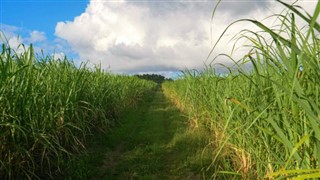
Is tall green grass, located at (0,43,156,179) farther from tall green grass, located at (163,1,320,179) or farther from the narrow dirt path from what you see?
tall green grass, located at (163,1,320,179)

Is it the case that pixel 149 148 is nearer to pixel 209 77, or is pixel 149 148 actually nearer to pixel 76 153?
pixel 76 153

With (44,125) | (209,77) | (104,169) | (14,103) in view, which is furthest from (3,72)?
(209,77)

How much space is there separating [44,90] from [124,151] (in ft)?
10.2

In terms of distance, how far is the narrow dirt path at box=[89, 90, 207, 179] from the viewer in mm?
6469

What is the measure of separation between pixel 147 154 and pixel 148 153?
134 mm

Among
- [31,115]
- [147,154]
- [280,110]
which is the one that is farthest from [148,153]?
[280,110]

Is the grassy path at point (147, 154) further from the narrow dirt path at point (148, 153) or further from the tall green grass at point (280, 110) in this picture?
the tall green grass at point (280, 110)

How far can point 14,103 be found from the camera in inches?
187

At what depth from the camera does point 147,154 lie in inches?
312

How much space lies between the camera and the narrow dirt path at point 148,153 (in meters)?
6.47

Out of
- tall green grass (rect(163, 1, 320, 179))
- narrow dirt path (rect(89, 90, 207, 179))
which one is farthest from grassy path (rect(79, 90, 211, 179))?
tall green grass (rect(163, 1, 320, 179))

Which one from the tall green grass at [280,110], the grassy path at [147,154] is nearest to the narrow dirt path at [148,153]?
the grassy path at [147,154]

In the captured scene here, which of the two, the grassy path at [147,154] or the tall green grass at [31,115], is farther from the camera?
the grassy path at [147,154]

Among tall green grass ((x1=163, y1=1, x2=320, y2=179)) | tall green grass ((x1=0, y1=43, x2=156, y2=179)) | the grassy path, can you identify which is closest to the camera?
tall green grass ((x1=163, y1=1, x2=320, y2=179))
